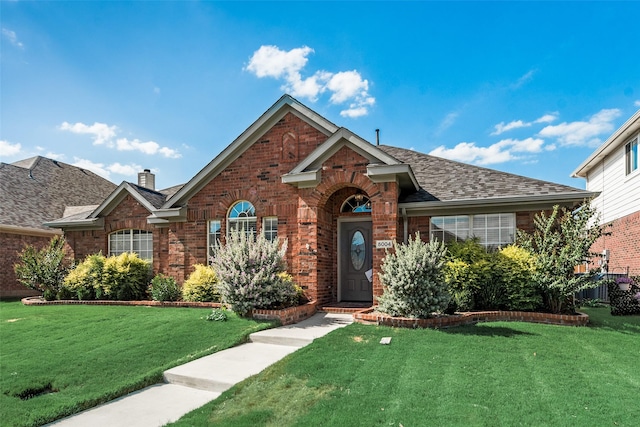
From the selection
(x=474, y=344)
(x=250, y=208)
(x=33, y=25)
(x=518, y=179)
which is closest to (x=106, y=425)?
(x=474, y=344)

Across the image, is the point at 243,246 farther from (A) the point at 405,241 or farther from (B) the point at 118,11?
(B) the point at 118,11

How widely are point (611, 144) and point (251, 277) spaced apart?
51.6 feet

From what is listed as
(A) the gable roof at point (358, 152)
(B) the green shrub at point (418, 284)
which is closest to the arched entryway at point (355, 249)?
(A) the gable roof at point (358, 152)

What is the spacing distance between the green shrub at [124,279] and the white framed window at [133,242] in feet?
3.12

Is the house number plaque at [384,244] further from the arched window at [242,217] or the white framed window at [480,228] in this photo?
the arched window at [242,217]

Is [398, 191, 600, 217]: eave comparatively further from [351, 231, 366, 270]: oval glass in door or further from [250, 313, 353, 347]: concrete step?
[250, 313, 353, 347]: concrete step

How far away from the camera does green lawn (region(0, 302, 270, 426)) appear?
5.32 meters

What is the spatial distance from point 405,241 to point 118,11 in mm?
9291

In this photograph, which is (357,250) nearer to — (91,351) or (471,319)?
(471,319)

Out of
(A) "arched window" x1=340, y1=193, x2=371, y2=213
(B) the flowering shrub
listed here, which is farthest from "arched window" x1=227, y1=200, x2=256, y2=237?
(A) "arched window" x1=340, y1=193, x2=371, y2=213

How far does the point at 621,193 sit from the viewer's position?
1557 cm

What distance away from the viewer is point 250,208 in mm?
11984

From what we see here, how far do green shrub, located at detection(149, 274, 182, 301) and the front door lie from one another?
201 inches

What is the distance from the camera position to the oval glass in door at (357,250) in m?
11.5
